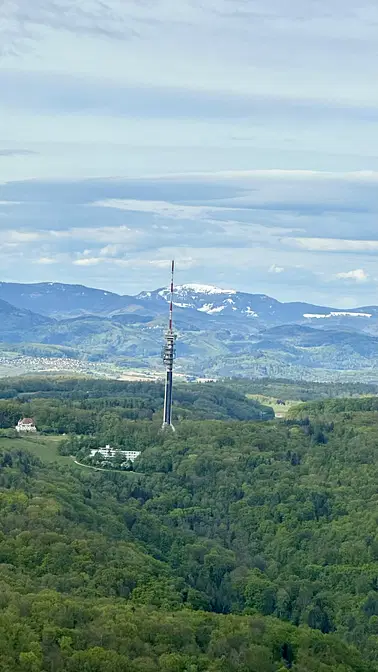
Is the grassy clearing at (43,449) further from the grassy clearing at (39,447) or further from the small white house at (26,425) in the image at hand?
the small white house at (26,425)

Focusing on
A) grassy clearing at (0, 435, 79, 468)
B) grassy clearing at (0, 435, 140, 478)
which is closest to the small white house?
grassy clearing at (0, 435, 79, 468)

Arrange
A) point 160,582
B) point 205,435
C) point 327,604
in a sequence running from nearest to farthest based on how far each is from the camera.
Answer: point 160,582, point 327,604, point 205,435

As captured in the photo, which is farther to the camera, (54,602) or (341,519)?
(341,519)

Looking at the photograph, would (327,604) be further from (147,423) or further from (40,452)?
(147,423)

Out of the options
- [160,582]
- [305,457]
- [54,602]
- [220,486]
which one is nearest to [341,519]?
[220,486]

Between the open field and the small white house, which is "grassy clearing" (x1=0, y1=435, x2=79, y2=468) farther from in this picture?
the small white house

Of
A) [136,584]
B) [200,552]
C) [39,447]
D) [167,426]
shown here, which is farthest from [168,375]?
[136,584]

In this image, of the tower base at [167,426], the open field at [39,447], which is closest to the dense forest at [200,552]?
the open field at [39,447]
